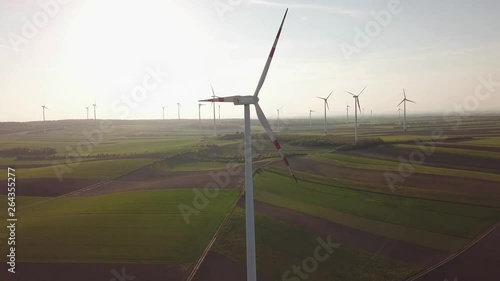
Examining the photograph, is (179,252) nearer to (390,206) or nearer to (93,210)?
(93,210)

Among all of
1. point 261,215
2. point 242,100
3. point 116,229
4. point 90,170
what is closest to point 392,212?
point 261,215

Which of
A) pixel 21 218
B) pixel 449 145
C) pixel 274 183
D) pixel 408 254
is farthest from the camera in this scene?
pixel 449 145

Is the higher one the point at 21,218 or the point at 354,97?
the point at 354,97

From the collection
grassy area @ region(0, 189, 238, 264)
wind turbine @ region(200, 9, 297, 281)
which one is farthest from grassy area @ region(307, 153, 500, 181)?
wind turbine @ region(200, 9, 297, 281)

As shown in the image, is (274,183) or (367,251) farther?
(274,183)

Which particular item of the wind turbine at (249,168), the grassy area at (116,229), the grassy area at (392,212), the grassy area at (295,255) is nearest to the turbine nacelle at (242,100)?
the wind turbine at (249,168)

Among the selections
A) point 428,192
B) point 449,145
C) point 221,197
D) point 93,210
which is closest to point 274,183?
point 221,197

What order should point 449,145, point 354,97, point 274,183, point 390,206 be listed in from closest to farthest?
point 390,206, point 274,183, point 449,145, point 354,97
